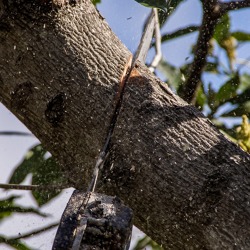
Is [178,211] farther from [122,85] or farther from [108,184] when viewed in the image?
[122,85]

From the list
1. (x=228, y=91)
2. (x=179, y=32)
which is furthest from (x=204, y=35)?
(x=228, y=91)

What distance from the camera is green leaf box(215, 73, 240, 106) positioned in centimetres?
273

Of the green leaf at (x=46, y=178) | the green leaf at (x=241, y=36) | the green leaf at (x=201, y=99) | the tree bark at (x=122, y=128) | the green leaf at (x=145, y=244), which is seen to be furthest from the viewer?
the green leaf at (x=241, y=36)

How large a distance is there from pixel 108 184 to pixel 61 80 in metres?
0.25

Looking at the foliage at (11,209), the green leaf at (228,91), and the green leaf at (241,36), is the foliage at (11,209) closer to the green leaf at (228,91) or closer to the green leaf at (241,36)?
the green leaf at (228,91)

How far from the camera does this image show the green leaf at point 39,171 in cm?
249

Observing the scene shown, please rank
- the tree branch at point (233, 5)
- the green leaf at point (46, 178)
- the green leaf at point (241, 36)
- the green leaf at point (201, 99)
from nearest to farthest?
the tree branch at point (233, 5), the green leaf at point (46, 178), the green leaf at point (201, 99), the green leaf at point (241, 36)

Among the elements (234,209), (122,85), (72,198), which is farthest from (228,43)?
(72,198)

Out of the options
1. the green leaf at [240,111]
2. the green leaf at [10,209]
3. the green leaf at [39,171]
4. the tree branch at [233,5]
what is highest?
the tree branch at [233,5]

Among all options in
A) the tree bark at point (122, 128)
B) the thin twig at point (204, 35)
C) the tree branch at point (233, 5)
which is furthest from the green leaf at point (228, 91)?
the tree bark at point (122, 128)

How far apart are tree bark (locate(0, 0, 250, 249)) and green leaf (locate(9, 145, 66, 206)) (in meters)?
0.78

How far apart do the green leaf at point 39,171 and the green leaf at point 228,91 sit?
63 centimetres

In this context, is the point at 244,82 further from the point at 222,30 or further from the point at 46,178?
the point at 46,178

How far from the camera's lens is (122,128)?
156 centimetres
